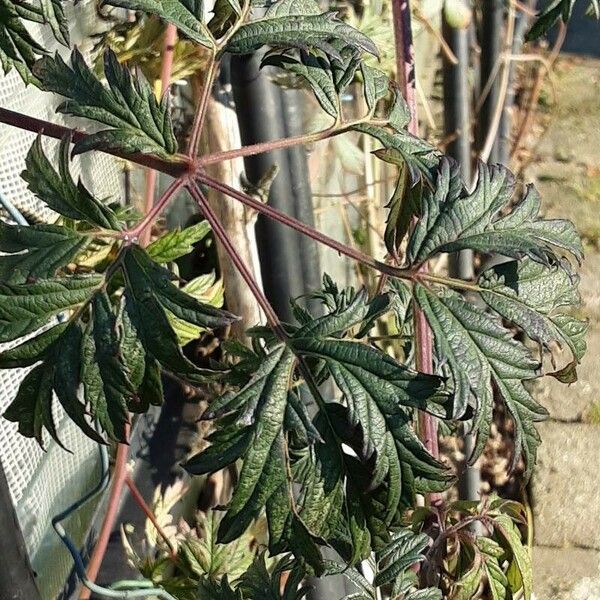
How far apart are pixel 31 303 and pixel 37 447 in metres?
0.88

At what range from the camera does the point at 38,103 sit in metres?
1.50

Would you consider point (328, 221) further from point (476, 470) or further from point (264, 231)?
point (264, 231)

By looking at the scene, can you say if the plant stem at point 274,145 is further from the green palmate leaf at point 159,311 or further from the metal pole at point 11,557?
the metal pole at point 11,557

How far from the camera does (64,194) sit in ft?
2.38

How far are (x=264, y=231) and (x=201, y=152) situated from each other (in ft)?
0.80

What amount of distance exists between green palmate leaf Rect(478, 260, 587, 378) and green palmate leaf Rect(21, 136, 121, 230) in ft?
1.02

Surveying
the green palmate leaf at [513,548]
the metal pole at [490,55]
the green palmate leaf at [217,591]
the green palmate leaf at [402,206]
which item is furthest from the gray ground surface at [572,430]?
the green palmate leaf at [402,206]

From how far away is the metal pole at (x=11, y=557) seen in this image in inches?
31.2

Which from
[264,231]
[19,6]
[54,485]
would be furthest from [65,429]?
[19,6]

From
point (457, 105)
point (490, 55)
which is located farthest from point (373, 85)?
point (490, 55)

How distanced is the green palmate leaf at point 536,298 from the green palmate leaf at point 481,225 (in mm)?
20

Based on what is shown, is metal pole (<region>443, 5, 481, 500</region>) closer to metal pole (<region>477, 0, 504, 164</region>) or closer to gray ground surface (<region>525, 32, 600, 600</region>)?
metal pole (<region>477, 0, 504, 164</region>)

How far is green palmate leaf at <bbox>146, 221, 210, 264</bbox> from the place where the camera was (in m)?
1.21

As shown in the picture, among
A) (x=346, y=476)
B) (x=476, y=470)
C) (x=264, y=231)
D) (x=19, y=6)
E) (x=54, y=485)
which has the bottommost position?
(x=476, y=470)
